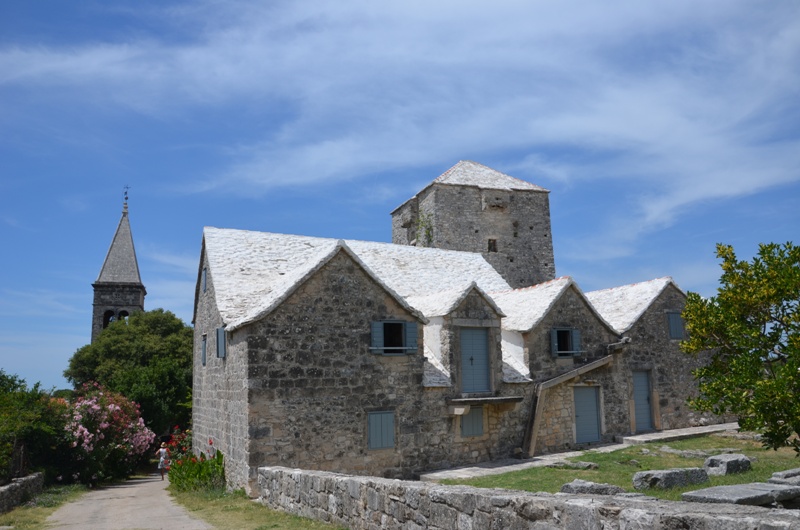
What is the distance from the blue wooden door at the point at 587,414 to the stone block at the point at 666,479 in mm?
9149

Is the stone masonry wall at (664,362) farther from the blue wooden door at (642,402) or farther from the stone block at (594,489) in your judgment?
the stone block at (594,489)

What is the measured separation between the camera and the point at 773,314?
37.0 feet

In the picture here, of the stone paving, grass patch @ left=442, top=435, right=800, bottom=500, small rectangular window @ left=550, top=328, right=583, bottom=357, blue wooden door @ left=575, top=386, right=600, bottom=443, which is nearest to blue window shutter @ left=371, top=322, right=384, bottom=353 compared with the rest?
the stone paving

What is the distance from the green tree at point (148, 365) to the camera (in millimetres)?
27688

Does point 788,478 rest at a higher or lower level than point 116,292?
lower

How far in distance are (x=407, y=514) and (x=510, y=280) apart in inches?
1233

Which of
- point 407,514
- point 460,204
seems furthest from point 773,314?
point 460,204

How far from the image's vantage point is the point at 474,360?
19219 mm

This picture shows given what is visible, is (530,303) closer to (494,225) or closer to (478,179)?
(494,225)

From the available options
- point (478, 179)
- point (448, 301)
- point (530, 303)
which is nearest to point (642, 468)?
point (448, 301)

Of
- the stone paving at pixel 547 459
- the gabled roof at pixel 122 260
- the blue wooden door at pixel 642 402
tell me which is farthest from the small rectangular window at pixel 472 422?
the gabled roof at pixel 122 260

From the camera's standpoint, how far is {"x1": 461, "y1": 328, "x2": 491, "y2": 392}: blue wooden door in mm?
18938

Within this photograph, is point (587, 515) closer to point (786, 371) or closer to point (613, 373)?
point (786, 371)

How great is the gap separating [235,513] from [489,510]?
328 inches
